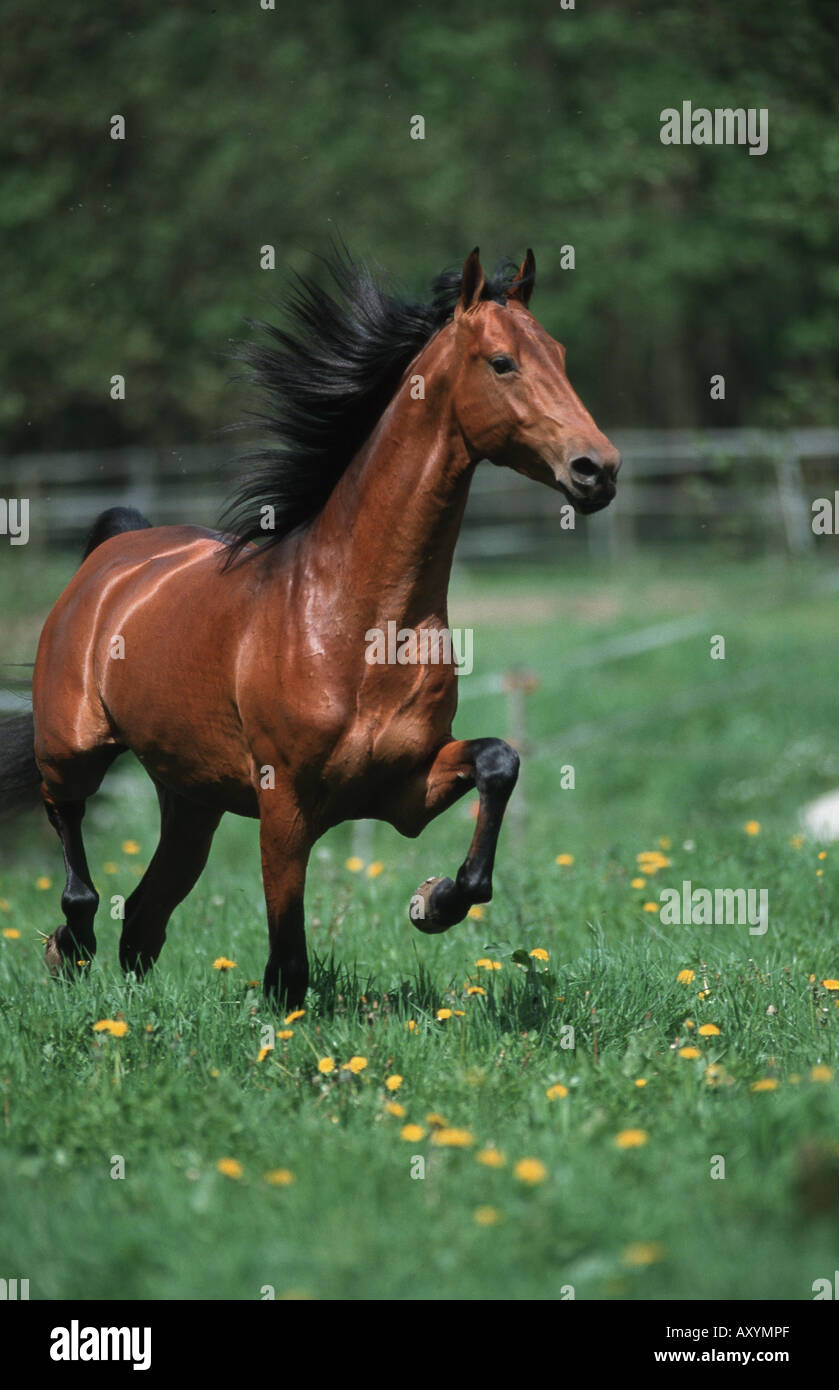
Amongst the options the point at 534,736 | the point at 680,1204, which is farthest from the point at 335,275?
the point at 534,736

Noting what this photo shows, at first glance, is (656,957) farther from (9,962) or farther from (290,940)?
(9,962)

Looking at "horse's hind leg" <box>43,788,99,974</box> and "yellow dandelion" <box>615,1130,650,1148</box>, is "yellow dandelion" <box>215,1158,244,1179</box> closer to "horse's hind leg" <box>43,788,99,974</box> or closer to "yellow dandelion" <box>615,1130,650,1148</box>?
"yellow dandelion" <box>615,1130,650,1148</box>

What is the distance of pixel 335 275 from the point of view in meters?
4.75

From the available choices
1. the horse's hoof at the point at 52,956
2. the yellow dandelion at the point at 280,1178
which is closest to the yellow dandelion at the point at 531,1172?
the yellow dandelion at the point at 280,1178

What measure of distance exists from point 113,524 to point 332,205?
22.8 meters

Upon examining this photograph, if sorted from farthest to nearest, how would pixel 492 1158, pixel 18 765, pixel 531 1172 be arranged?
1. pixel 18 765
2. pixel 492 1158
3. pixel 531 1172

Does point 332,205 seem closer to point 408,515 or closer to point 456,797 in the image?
point 408,515

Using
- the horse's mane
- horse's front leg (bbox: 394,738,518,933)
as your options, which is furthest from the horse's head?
horse's front leg (bbox: 394,738,518,933)

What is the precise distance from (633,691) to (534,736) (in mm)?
1284

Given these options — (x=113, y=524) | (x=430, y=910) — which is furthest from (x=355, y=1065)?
(x=113, y=524)

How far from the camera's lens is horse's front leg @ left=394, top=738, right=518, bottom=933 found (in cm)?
423

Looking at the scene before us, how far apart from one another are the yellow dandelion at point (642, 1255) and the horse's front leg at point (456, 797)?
1.44 metres

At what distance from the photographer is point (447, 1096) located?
3922 mm

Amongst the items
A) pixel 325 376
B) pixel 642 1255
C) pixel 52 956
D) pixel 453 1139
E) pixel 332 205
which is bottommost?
pixel 642 1255
